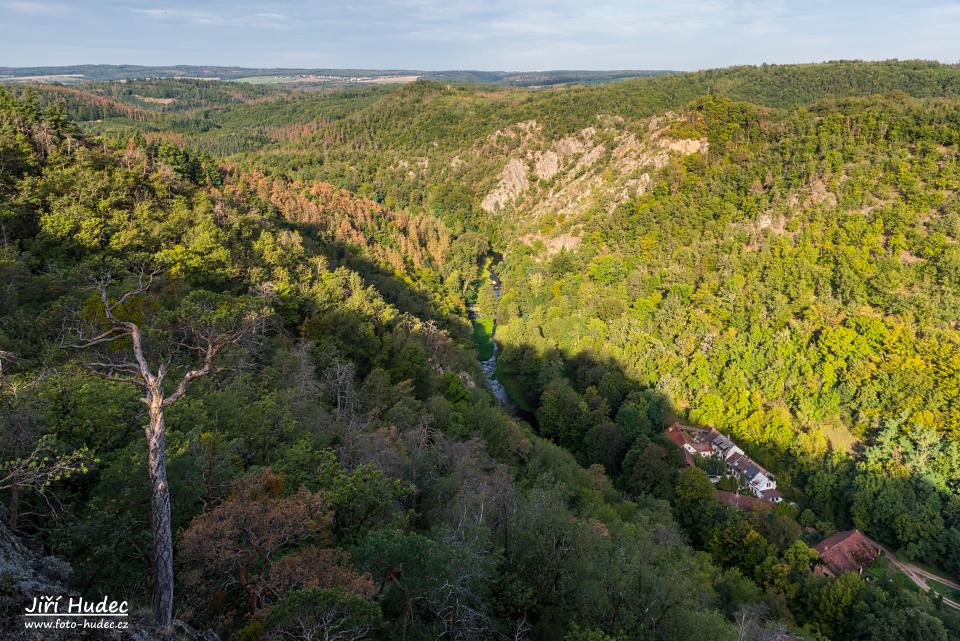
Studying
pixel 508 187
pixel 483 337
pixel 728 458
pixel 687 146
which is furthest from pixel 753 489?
pixel 508 187

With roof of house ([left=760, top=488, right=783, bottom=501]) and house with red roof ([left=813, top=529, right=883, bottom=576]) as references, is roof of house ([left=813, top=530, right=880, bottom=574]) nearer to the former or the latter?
house with red roof ([left=813, top=529, right=883, bottom=576])

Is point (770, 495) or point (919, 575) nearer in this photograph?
point (919, 575)

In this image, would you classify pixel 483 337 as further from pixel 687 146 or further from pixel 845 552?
pixel 845 552

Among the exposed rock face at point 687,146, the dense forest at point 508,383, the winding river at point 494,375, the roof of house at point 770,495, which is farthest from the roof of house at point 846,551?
the exposed rock face at point 687,146

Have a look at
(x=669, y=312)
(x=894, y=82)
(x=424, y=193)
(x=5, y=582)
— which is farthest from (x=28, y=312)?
(x=894, y=82)

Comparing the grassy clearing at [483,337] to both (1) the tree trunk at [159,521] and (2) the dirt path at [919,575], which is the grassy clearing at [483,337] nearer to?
(2) the dirt path at [919,575]

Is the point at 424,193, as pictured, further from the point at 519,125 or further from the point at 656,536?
the point at 656,536

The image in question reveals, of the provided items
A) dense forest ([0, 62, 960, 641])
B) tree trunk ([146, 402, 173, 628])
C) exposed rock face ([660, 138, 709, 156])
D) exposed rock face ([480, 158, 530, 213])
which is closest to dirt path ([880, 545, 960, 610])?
dense forest ([0, 62, 960, 641])
